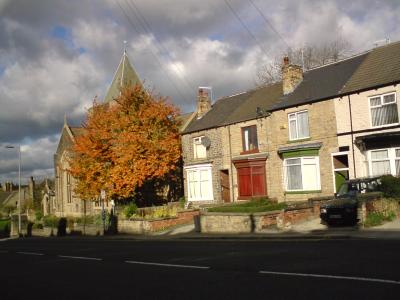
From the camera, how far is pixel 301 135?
30078 mm

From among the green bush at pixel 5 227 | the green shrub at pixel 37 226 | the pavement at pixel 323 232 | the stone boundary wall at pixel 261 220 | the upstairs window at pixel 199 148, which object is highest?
the upstairs window at pixel 199 148

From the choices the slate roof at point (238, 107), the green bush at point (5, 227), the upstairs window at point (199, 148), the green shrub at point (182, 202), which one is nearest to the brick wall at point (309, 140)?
the slate roof at point (238, 107)

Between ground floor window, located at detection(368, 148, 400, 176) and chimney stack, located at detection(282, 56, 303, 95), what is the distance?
7683mm

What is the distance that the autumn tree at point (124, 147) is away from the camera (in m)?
34.8

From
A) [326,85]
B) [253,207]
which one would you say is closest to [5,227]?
[253,207]

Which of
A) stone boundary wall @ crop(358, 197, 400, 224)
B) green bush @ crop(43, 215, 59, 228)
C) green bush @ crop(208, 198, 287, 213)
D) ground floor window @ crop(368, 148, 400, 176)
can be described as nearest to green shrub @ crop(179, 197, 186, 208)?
green bush @ crop(208, 198, 287, 213)

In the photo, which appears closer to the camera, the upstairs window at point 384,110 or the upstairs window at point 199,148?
the upstairs window at point 384,110

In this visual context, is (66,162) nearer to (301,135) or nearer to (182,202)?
(182,202)

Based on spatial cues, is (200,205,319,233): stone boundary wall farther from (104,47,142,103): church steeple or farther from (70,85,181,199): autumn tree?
(104,47,142,103): church steeple

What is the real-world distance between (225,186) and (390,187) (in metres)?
16.4

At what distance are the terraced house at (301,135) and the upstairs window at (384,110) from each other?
0.17 ft

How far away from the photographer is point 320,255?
12102mm

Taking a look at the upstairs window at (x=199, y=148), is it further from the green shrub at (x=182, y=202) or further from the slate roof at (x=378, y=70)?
the slate roof at (x=378, y=70)

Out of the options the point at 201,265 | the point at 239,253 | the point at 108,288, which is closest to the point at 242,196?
the point at 239,253
